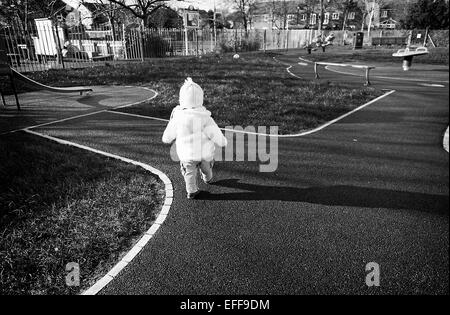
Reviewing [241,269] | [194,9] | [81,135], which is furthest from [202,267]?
[194,9]

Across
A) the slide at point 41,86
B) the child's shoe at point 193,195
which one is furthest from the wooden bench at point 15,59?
the child's shoe at point 193,195

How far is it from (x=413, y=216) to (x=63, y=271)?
4.20m

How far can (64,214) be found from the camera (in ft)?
13.2

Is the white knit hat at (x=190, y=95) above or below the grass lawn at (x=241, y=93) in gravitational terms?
above

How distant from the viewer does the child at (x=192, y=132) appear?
4193 millimetres

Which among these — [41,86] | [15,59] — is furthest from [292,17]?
[41,86]

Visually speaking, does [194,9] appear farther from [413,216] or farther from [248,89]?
[413,216]

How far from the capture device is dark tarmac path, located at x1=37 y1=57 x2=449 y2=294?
115 inches

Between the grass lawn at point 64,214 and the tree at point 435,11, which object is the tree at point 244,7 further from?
the tree at point 435,11

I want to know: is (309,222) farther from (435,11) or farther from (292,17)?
(292,17)

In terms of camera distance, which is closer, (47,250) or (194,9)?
(47,250)

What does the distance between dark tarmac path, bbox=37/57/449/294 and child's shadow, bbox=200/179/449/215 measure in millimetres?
15

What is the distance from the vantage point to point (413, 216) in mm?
3986

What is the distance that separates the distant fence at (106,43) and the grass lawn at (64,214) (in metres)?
7.82
